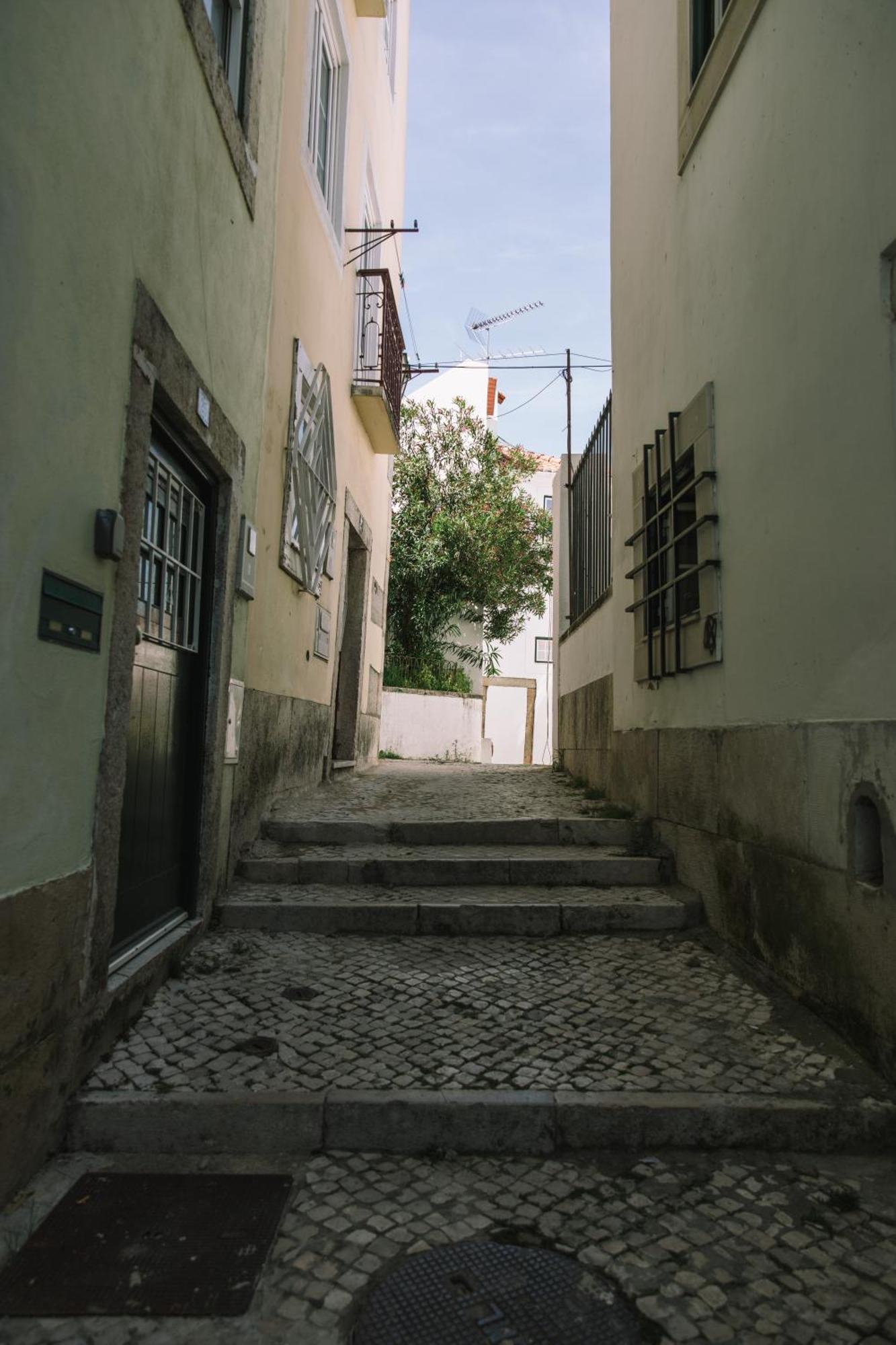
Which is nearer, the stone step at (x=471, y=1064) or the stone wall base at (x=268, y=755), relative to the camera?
the stone step at (x=471, y=1064)

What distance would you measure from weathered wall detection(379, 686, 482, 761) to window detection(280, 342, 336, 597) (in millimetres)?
8452

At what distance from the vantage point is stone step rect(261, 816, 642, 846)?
17.8 ft

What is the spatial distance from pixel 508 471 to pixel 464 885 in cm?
1592

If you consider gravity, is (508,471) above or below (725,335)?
above

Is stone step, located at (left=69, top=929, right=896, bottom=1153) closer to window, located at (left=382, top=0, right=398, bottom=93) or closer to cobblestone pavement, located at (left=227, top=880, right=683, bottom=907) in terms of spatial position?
cobblestone pavement, located at (left=227, top=880, right=683, bottom=907)

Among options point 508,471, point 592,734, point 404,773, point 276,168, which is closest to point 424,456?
point 508,471

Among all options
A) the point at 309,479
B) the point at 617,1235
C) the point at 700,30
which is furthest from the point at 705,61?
the point at 617,1235

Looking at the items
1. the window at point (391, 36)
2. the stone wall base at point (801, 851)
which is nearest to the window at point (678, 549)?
the stone wall base at point (801, 851)

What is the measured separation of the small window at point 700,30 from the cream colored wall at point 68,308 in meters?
3.27

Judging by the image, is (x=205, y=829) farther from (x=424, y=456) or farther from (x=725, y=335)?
(x=424, y=456)

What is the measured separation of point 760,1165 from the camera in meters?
2.53

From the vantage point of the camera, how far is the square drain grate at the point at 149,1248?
1913 millimetres

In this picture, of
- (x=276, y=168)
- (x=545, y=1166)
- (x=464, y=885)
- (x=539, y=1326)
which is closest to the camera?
(x=539, y=1326)

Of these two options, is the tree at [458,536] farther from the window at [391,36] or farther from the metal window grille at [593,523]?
the metal window grille at [593,523]
